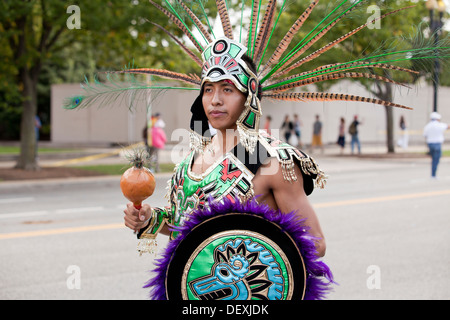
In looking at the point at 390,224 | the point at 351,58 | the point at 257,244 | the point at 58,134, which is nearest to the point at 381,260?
the point at 390,224

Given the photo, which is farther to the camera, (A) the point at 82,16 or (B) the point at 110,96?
(A) the point at 82,16

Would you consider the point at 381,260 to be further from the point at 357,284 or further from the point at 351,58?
the point at 351,58

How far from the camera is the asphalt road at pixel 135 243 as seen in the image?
5.66 metres

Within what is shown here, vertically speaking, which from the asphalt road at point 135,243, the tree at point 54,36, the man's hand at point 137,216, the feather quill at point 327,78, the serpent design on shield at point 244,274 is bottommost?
the asphalt road at point 135,243

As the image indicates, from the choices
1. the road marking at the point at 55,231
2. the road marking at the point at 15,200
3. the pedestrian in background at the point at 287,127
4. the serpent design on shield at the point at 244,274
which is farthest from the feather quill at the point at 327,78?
the pedestrian in background at the point at 287,127

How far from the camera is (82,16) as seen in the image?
13.5m

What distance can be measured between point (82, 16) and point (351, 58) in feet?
39.4

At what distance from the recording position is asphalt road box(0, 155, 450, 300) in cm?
566

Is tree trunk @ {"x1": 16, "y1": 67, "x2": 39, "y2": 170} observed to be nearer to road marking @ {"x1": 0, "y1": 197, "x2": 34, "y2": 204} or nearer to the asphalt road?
the asphalt road

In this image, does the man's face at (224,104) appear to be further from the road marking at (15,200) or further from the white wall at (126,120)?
the white wall at (126,120)

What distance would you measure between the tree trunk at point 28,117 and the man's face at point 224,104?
45.3 feet

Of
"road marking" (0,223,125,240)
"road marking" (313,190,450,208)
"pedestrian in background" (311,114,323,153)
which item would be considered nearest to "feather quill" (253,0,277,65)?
"road marking" (0,223,125,240)

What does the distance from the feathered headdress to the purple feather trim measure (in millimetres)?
374

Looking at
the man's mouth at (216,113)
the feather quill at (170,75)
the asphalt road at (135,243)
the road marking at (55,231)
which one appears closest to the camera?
the man's mouth at (216,113)
